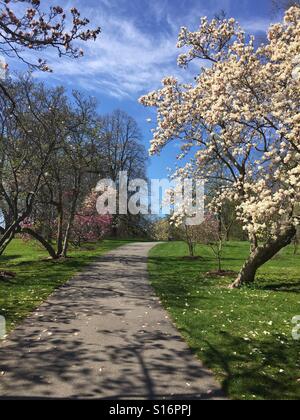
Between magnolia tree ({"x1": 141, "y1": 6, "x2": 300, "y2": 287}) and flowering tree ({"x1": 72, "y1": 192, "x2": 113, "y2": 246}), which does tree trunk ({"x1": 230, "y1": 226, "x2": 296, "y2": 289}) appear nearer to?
magnolia tree ({"x1": 141, "y1": 6, "x2": 300, "y2": 287})

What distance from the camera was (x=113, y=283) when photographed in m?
14.5

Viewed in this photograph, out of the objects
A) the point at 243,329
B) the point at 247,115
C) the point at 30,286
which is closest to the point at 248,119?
the point at 247,115

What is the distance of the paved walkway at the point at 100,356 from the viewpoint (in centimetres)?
525

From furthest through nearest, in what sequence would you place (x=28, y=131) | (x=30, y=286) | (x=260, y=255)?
1. (x=28, y=131)
2. (x=260, y=255)
3. (x=30, y=286)

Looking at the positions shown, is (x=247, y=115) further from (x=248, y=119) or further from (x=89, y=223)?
(x=89, y=223)

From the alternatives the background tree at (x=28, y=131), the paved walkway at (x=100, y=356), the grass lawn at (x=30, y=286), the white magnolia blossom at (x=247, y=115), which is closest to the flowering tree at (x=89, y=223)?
the grass lawn at (x=30, y=286)

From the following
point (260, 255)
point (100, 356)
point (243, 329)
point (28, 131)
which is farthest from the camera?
point (28, 131)

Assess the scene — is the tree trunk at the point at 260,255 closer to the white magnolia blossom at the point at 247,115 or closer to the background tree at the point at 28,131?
the white magnolia blossom at the point at 247,115

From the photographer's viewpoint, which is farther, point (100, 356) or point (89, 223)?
point (89, 223)

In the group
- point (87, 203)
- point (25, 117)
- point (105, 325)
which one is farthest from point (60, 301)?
point (87, 203)

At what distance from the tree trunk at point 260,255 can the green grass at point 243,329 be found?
462 millimetres

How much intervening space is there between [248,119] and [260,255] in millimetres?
5307

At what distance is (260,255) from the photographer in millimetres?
14203
